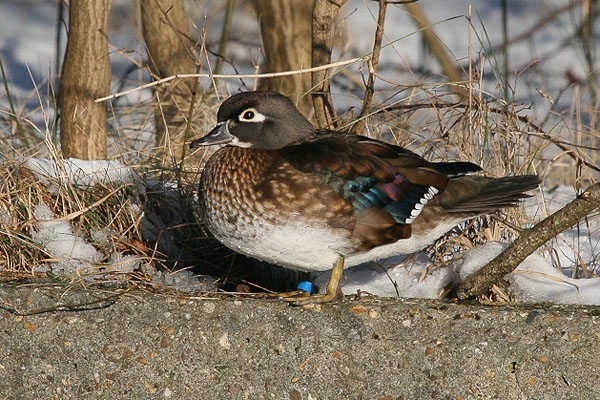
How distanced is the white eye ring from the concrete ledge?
27.0 inches

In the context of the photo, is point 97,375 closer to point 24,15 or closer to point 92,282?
point 92,282

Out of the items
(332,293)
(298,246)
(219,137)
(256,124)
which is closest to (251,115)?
(256,124)

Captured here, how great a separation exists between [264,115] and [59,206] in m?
0.90

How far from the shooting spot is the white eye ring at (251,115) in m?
3.29

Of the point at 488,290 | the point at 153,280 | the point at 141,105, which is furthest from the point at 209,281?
the point at 141,105

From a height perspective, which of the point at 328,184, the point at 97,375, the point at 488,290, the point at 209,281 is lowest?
the point at 97,375

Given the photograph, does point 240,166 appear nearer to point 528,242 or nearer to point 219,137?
point 219,137

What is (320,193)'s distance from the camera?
9.92 ft

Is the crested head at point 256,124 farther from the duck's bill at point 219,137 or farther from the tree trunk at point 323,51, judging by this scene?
the tree trunk at point 323,51

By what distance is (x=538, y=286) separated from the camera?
10.5 feet

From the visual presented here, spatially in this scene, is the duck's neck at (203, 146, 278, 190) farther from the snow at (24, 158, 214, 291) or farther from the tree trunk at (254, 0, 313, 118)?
the tree trunk at (254, 0, 313, 118)

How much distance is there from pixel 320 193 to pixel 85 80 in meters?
1.57

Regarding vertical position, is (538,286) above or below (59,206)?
above

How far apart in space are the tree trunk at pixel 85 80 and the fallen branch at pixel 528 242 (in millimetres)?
1902
